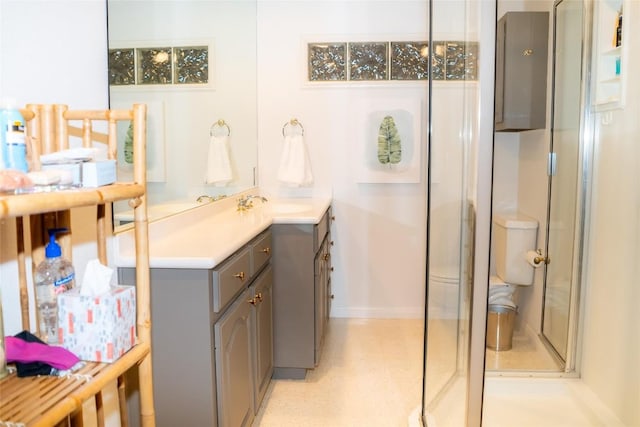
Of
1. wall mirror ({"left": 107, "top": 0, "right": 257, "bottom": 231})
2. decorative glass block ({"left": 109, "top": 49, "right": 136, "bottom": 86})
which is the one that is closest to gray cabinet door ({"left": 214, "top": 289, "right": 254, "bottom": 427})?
wall mirror ({"left": 107, "top": 0, "right": 257, "bottom": 231})

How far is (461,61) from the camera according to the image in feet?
5.51

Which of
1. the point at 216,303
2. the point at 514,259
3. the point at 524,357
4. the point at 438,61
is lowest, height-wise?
the point at 524,357

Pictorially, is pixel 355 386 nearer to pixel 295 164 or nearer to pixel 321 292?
pixel 321 292

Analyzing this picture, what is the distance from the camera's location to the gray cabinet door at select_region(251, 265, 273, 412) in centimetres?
216

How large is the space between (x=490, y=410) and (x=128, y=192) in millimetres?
1823

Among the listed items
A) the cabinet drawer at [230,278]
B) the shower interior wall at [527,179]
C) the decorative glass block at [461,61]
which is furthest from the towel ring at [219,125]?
the shower interior wall at [527,179]

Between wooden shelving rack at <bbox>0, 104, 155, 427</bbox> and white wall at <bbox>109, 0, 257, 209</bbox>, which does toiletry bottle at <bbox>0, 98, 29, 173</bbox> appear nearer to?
wooden shelving rack at <bbox>0, 104, 155, 427</bbox>

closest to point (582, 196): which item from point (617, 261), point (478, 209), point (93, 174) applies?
point (617, 261)

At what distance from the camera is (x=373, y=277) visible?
12.1ft

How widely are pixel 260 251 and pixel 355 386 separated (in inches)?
36.4

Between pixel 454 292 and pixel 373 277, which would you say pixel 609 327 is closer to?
pixel 454 292

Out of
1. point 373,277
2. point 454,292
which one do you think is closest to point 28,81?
point 454,292

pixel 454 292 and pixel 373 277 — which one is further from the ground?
pixel 454 292

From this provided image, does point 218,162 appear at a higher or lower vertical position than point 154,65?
lower
